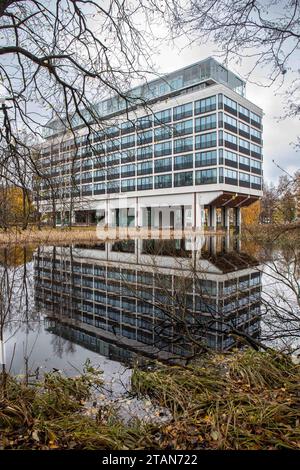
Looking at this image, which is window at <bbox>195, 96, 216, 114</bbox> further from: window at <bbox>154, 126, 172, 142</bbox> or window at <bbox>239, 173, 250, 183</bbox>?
window at <bbox>154, 126, 172, 142</bbox>

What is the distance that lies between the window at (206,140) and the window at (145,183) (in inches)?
381

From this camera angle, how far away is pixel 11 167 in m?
6.26

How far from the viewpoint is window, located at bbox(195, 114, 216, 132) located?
4479 cm

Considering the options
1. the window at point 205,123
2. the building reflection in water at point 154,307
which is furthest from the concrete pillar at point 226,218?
the building reflection in water at point 154,307

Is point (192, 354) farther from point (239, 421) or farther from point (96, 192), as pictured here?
point (96, 192)

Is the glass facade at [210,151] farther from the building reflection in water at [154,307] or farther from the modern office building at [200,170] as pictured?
the building reflection in water at [154,307]

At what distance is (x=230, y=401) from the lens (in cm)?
326

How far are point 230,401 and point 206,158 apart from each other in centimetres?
4490

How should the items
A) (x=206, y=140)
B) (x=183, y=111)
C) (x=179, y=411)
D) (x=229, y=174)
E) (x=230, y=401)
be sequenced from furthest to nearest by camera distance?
(x=183, y=111)
(x=229, y=174)
(x=206, y=140)
(x=179, y=411)
(x=230, y=401)

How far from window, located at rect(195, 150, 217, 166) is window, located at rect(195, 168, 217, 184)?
3.24 feet

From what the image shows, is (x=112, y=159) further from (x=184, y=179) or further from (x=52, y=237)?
(x=184, y=179)

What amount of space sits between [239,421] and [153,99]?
4.58m

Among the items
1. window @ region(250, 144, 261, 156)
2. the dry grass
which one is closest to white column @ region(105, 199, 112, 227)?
window @ region(250, 144, 261, 156)

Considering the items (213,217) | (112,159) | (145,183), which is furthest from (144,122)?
(145,183)
